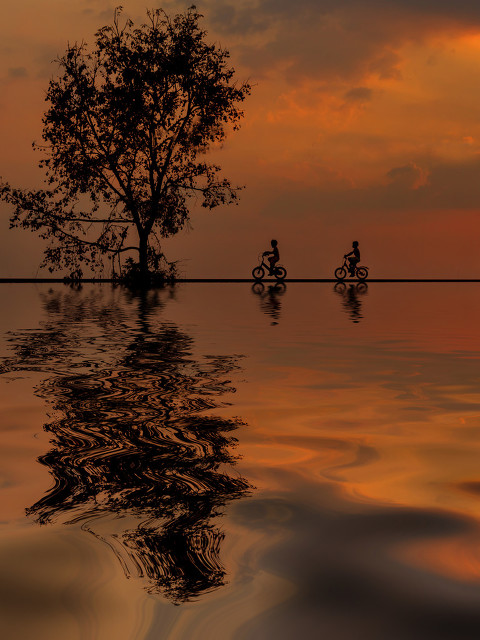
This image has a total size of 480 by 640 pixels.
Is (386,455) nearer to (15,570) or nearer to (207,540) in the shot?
(207,540)

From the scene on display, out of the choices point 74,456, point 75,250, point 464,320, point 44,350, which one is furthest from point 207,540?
point 75,250

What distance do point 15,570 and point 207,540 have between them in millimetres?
688

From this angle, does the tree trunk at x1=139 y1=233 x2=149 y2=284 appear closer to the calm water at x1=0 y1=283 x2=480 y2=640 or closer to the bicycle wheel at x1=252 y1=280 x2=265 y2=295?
the bicycle wheel at x1=252 y1=280 x2=265 y2=295

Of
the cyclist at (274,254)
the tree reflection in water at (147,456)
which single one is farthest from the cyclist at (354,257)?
the tree reflection in water at (147,456)

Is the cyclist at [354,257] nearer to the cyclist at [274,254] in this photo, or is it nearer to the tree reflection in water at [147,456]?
the cyclist at [274,254]

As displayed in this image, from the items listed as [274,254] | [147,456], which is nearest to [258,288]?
[274,254]

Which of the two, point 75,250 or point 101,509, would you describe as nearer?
point 101,509

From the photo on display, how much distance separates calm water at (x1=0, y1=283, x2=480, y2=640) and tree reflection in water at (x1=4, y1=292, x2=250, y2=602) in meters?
0.01

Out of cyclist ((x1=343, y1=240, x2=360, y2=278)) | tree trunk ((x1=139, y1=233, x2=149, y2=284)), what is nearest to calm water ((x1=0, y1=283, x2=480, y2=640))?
tree trunk ((x1=139, y1=233, x2=149, y2=284))

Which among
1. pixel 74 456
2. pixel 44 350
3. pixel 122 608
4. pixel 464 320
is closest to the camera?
pixel 122 608

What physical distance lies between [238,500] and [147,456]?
97 cm

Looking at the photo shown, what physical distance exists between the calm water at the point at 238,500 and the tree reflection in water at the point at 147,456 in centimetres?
1

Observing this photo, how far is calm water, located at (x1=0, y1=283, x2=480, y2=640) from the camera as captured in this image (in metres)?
2.63

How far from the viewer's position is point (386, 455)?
4.91 m
